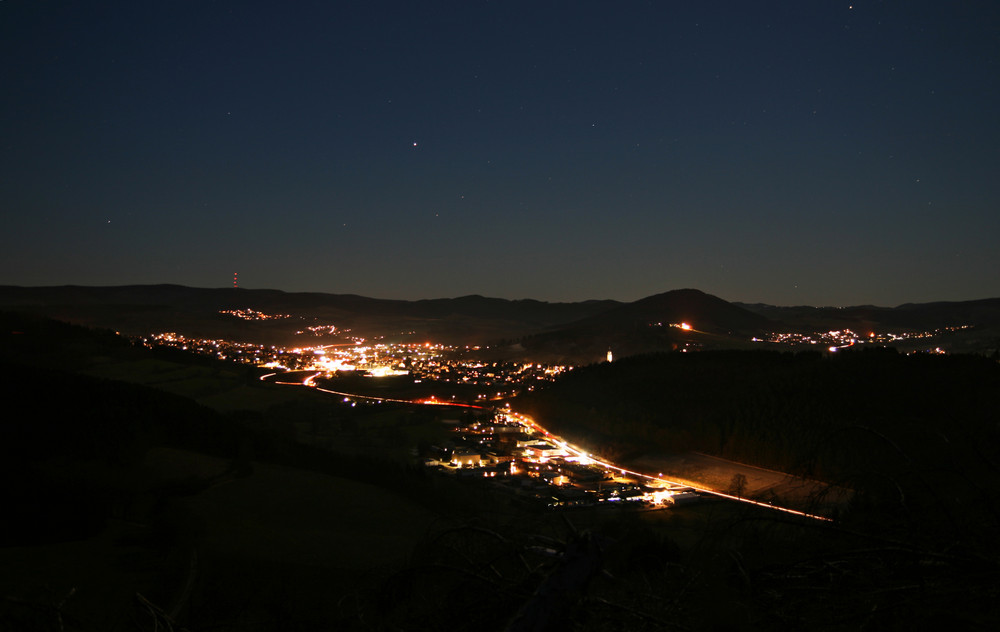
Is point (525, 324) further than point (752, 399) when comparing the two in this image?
Yes

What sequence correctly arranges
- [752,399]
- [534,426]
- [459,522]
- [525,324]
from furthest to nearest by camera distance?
[525,324] → [534,426] → [752,399] → [459,522]

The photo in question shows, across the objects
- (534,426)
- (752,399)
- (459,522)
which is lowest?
(534,426)

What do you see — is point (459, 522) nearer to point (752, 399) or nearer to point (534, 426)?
point (752, 399)

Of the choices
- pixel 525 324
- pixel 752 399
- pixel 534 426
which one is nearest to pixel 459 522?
pixel 752 399

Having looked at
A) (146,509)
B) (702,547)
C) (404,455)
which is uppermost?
(702,547)

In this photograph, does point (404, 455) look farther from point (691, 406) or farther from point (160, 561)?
point (160, 561)

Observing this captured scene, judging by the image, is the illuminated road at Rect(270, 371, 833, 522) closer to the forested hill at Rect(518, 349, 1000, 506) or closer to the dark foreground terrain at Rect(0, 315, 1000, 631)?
the forested hill at Rect(518, 349, 1000, 506)

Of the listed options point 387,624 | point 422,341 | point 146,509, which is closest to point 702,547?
point 387,624

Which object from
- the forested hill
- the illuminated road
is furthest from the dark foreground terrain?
the illuminated road
